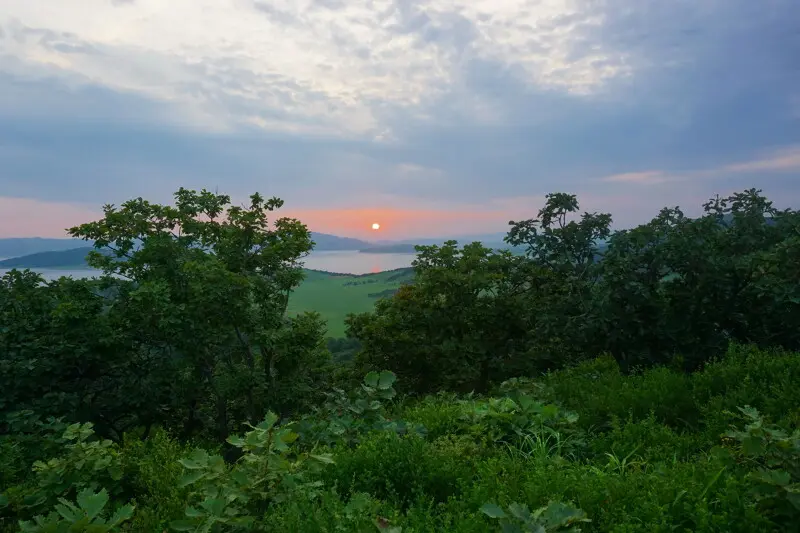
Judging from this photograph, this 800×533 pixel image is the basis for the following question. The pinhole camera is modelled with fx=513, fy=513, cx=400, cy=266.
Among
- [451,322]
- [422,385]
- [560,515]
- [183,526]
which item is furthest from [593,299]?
[183,526]

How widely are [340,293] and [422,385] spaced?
11.0m

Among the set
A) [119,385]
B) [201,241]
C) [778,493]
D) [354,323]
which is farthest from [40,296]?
[778,493]

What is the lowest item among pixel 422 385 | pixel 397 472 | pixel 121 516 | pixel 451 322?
pixel 422 385

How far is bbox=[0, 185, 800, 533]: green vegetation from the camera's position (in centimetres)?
309

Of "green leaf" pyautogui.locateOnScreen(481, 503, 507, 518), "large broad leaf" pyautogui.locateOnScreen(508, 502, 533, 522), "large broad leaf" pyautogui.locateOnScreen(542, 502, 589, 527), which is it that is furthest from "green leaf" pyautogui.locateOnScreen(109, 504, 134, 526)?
"large broad leaf" pyautogui.locateOnScreen(542, 502, 589, 527)

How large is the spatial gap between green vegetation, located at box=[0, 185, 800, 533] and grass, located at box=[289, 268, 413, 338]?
2.22 ft

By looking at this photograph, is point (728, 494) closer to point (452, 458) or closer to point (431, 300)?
point (452, 458)

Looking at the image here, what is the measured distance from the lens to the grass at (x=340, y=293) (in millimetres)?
12395

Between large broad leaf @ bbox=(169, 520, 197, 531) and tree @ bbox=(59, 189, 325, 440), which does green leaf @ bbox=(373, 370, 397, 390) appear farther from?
tree @ bbox=(59, 189, 325, 440)

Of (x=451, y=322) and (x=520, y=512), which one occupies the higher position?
(x=520, y=512)

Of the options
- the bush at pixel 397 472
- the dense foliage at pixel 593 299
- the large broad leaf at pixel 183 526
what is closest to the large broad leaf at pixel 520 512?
the bush at pixel 397 472

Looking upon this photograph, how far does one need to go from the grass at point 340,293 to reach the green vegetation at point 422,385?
677 millimetres

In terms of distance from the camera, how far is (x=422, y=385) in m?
12.1

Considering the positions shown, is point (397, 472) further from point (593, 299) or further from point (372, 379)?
point (593, 299)
